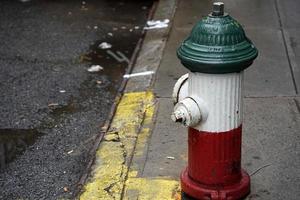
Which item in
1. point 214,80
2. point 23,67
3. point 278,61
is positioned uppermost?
point 214,80

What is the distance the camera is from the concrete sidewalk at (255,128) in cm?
409

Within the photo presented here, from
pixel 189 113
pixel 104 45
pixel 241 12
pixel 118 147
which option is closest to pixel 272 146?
pixel 118 147

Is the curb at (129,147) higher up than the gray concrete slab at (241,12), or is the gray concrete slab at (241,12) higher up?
the curb at (129,147)

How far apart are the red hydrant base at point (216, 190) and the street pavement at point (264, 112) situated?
16cm

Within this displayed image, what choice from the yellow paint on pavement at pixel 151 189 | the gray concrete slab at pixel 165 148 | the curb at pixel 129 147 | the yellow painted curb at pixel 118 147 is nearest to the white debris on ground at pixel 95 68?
the curb at pixel 129 147

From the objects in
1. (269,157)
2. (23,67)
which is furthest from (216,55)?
(23,67)

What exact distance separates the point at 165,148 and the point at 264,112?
1017mm

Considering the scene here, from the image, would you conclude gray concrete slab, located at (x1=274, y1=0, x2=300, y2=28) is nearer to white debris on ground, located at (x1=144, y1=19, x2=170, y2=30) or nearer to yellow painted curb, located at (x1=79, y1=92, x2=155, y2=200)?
white debris on ground, located at (x1=144, y1=19, x2=170, y2=30)

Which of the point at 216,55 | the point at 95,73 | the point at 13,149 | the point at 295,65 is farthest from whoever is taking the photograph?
the point at 95,73

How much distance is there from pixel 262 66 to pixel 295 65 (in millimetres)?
322

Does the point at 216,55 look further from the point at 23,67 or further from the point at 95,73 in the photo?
the point at 23,67

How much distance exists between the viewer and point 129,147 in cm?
471

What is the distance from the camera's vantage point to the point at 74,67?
267 inches

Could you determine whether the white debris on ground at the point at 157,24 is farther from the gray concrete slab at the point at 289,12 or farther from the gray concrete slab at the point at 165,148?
the gray concrete slab at the point at 165,148
